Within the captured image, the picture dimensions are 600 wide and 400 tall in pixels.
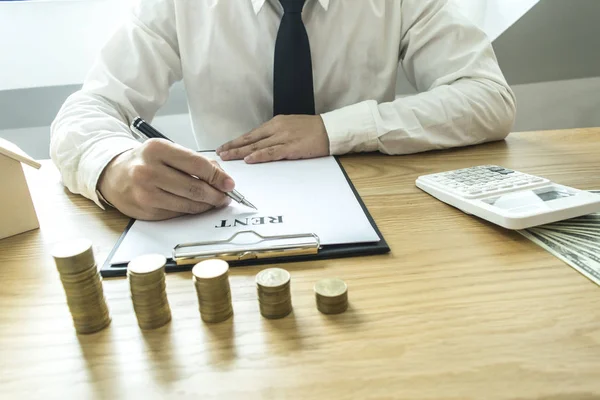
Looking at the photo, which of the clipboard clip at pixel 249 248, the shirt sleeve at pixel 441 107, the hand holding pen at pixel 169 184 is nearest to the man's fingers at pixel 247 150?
the shirt sleeve at pixel 441 107

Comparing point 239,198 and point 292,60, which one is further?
point 292,60

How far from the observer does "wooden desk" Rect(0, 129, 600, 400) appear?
0.33 meters

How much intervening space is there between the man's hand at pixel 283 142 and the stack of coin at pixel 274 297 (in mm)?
435

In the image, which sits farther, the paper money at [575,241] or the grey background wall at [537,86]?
the grey background wall at [537,86]

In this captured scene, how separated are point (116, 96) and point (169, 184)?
1.36 feet

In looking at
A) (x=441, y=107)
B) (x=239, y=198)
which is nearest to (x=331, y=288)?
(x=239, y=198)

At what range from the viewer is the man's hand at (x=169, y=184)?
0.60 m

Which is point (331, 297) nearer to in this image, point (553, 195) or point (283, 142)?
point (553, 195)

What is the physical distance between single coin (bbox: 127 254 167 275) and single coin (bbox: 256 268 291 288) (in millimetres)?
88

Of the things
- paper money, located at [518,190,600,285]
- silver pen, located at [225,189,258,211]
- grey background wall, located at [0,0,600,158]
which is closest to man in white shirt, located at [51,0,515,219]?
silver pen, located at [225,189,258,211]

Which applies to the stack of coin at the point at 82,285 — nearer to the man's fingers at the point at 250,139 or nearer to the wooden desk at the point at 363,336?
the wooden desk at the point at 363,336

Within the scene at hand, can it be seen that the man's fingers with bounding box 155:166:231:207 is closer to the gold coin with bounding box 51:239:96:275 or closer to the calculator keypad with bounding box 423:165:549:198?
the gold coin with bounding box 51:239:96:275

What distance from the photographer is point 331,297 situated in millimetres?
407

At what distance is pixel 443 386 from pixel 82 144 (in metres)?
0.64
